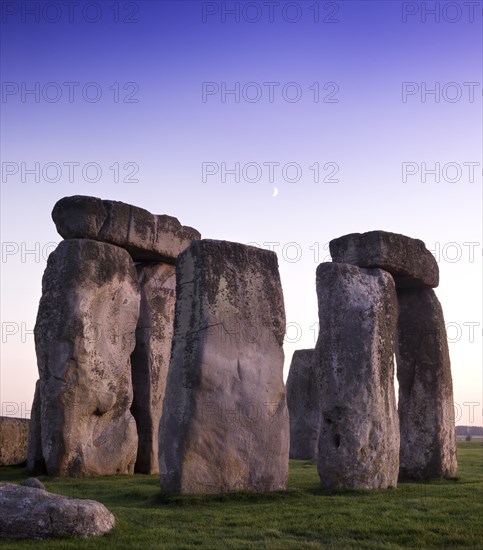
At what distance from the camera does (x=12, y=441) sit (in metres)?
18.6

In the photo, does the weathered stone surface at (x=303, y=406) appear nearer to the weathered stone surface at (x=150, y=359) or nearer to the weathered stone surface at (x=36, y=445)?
the weathered stone surface at (x=150, y=359)

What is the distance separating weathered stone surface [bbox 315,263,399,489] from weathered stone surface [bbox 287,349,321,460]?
360 inches

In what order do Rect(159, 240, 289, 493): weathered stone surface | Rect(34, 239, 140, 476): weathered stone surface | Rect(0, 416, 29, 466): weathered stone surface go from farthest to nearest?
Rect(0, 416, 29, 466): weathered stone surface < Rect(34, 239, 140, 476): weathered stone surface < Rect(159, 240, 289, 493): weathered stone surface

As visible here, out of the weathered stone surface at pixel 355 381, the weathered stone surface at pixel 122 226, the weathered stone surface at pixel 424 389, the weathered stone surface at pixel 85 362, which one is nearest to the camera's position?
the weathered stone surface at pixel 355 381

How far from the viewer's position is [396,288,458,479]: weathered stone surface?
14.8 meters

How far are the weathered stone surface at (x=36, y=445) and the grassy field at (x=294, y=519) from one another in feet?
11.2

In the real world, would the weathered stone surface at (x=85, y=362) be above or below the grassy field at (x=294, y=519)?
above

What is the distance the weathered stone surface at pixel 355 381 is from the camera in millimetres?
12109

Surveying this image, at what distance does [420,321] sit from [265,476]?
5.06 meters

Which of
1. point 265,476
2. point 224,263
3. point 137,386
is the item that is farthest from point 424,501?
point 137,386

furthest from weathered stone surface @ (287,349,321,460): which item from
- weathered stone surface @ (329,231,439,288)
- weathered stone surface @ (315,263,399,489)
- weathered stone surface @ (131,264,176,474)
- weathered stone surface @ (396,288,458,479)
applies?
weathered stone surface @ (315,263,399,489)

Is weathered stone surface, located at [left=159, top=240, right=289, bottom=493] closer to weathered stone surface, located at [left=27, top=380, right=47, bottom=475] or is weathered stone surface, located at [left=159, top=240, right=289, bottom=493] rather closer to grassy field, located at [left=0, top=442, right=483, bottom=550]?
grassy field, located at [left=0, top=442, right=483, bottom=550]

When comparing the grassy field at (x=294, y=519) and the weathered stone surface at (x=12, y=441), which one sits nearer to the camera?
the grassy field at (x=294, y=519)

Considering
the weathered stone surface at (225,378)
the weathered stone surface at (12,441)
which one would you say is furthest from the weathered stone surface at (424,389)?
the weathered stone surface at (12,441)
